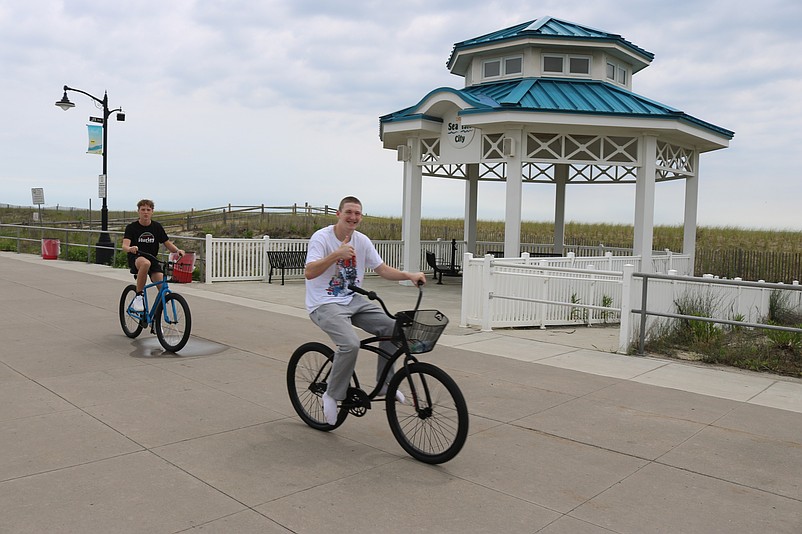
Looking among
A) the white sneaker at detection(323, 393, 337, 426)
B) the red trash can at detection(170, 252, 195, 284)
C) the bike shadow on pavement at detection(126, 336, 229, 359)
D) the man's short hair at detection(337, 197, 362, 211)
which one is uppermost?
the man's short hair at detection(337, 197, 362, 211)

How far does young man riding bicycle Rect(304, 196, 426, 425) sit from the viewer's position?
16.5 feet

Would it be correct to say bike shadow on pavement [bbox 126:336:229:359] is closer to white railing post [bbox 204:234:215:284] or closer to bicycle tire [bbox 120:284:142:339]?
bicycle tire [bbox 120:284:142:339]

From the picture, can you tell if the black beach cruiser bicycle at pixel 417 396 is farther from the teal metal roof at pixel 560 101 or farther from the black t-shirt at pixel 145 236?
the teal metal roof at pixel 560 101

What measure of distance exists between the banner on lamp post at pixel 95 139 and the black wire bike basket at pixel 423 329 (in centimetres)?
2410

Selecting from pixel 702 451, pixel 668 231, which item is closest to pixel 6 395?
pixel 702 451

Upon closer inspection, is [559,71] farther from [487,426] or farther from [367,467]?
[367,467]

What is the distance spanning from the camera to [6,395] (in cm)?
637

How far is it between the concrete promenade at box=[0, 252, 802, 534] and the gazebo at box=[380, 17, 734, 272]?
834 cm

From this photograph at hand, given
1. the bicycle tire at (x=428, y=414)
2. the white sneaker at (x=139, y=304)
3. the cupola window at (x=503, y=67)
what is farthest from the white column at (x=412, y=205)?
the bicycle tire at (x=428, y=414)

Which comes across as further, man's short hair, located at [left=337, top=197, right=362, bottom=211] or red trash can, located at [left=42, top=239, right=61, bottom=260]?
red trash can, located at [left=42, top=239, right=61, bottom=260]

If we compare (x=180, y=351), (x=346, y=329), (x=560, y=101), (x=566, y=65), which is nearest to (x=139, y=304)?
(x=180, y=351)

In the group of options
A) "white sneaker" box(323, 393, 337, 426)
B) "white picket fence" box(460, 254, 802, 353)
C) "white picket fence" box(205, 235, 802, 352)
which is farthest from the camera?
"white picket fence" box(205, 235, 802, 352)

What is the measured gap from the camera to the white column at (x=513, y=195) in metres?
16.3

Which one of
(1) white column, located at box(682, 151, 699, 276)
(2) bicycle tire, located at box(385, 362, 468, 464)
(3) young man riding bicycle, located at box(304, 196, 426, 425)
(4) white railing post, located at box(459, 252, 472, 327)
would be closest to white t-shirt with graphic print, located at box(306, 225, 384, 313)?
(3) young man riding bicycle, located at box(304, 196, 426, 425)
